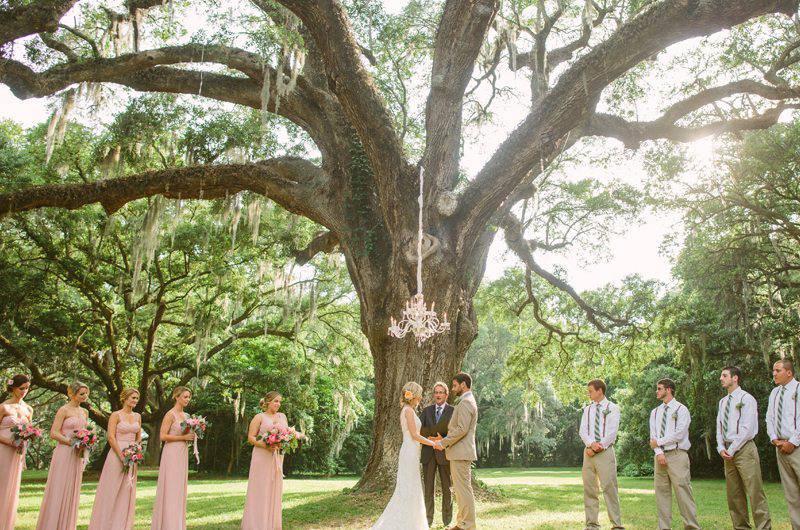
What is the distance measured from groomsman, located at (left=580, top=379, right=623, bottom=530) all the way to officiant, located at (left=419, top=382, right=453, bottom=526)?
160 cm

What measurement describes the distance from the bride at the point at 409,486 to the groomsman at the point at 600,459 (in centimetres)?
189

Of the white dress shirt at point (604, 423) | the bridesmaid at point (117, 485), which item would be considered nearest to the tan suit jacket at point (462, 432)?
the white dress shirt at point (604, 423)

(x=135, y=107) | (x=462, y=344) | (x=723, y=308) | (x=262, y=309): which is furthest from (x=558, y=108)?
(x=262, y=309)

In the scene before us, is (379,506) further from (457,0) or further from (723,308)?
(723,308)

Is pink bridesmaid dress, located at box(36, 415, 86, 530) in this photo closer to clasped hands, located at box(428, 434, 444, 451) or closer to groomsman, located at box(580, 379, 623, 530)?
clasped hands, located at box(428, 434, 444, 451)

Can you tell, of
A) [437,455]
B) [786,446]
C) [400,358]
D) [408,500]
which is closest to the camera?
[786,446]

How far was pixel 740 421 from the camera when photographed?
6219 millimetres

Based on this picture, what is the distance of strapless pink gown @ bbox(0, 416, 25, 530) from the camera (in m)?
5.93

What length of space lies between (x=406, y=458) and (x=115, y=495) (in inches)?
123

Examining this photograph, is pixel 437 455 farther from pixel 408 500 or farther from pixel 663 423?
pixel 663 423

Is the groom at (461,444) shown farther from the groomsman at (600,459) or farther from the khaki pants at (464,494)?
the groomsman at (600,459)

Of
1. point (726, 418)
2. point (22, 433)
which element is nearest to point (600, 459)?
point (726, 418)

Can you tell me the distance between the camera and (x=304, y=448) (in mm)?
29219

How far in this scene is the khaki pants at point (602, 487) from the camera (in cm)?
647
